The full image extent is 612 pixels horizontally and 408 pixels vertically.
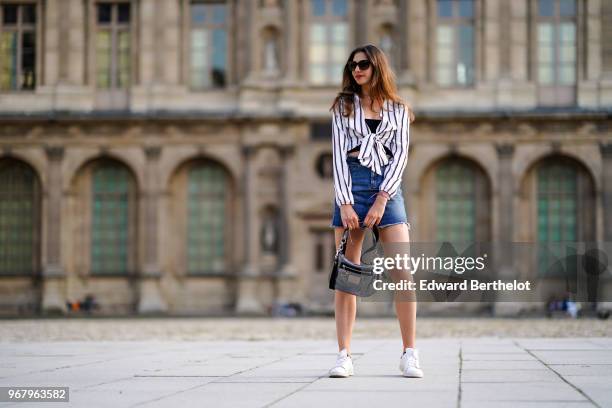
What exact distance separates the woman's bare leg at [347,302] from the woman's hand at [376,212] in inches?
7.7

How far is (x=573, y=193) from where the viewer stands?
37.5 meters

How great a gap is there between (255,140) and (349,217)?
29.0 m

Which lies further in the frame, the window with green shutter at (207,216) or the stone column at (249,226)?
the window with green shutter at (207,216)

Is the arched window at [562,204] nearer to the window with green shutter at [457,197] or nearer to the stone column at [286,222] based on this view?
the window with green shutter at [457,197]

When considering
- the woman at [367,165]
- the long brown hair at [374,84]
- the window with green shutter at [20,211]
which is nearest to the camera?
the woman at [367,165]

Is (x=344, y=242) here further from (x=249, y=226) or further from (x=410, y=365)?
(x=249, y=226)

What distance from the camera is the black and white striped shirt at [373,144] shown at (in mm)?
8938

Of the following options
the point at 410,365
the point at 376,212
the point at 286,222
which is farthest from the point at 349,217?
the point at 286,222

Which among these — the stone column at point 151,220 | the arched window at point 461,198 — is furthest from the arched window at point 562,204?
the stone column at point 151,220

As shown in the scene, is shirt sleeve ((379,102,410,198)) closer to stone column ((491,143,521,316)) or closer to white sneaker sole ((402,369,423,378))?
white sneaker sole ((402,369,423,378))

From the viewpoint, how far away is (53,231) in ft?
125

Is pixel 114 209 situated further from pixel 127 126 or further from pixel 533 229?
pixel 533 229

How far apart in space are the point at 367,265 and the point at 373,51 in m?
1.60

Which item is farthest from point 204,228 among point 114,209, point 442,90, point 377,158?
point 377,158
